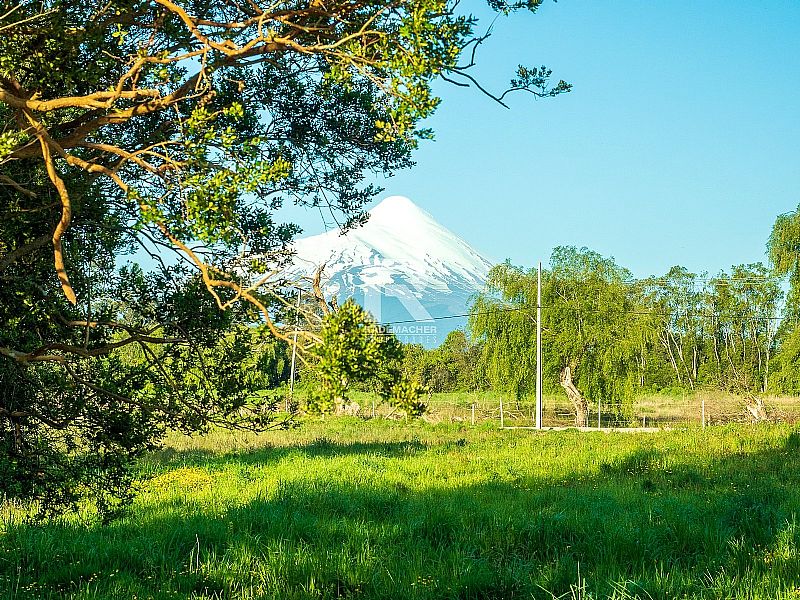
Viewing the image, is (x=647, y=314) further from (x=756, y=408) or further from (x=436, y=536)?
(x=436, y=536)

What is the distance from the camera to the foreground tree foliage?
4742 mm

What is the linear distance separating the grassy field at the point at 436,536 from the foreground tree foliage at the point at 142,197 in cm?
111

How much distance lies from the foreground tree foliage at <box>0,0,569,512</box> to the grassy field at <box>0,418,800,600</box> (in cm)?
111

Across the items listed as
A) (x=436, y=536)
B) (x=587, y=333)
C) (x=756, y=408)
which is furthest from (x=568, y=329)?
(x=436, y=536)

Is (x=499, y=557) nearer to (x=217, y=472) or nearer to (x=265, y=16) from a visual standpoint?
(x=265, y=16)

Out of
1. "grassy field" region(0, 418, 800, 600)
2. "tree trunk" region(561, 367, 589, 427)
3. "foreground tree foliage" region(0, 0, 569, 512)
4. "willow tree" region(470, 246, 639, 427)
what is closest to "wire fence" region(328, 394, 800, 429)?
"tree trunk" region(561, 367, 589, 427)

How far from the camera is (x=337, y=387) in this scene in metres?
3.96

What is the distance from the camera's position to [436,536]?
8789mm

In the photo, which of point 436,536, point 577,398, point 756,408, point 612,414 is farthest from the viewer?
point 612,414

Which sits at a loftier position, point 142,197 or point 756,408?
point 142,197

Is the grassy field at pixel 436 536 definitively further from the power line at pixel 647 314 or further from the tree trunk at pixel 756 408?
the tree trunk at pixel 756 408

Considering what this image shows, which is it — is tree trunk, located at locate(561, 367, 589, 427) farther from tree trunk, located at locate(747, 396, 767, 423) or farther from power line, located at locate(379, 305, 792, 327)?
tree trunk, located at locate(747, 396, 767, 423)

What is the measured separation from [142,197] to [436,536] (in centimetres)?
579

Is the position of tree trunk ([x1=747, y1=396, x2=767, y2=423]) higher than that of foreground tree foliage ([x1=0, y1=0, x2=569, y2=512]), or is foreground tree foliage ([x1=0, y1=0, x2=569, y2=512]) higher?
foreground tree foliage ([x1=0, y1=0, x2=569, y2=512])
